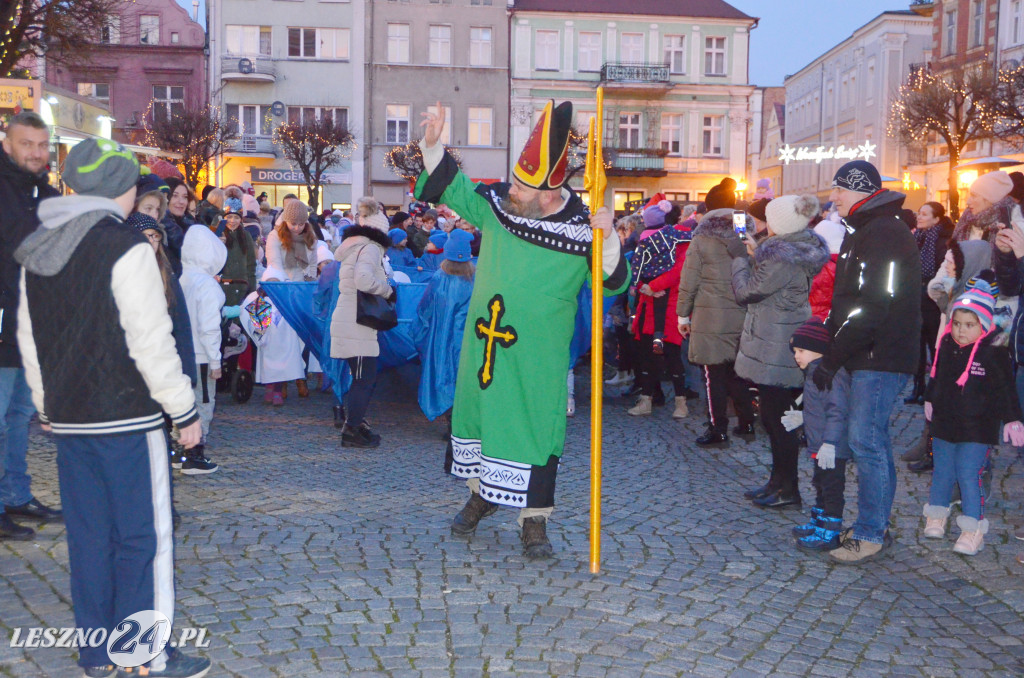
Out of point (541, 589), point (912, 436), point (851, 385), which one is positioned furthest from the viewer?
point (912, 436)

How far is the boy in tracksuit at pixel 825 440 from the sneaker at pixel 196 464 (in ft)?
12.3

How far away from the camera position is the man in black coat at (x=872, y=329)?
4.82 meters

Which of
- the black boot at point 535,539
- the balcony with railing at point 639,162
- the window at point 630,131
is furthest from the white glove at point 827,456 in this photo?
the window at point 630,131

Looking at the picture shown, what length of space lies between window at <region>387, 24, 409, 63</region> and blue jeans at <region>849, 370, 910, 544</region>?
38.0m

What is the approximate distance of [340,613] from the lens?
4148 millimetres

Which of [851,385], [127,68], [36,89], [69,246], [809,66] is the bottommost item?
[851,385]

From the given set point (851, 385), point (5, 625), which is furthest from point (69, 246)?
point (851, 385)

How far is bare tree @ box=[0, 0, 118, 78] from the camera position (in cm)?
1569

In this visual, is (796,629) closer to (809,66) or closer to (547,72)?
(547,72)

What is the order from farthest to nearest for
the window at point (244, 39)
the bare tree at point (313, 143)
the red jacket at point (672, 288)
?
the window at point (244, 39) → the bare tree at point (313, 143) → the red jacket at point (672, 288)

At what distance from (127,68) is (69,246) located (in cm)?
4158

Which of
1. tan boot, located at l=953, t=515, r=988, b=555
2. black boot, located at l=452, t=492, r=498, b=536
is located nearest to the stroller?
black boot, located at l=452, t=492, r=498, b=536

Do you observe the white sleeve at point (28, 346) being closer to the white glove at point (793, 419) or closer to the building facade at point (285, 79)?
the white glove at point (793, 419)

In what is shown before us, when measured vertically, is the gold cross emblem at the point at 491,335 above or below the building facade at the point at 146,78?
below
